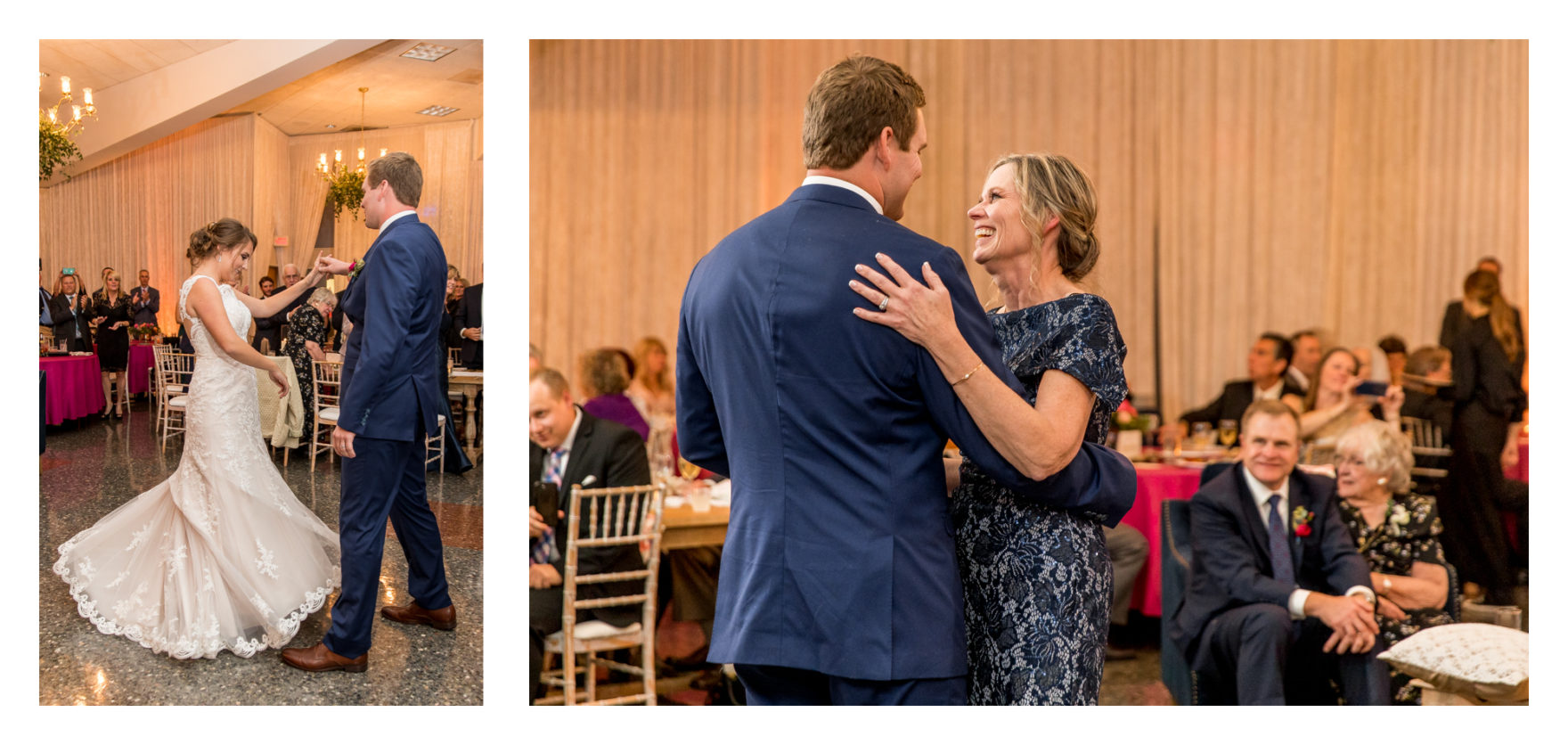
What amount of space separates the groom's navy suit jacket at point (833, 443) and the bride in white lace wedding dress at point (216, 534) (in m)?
1.43

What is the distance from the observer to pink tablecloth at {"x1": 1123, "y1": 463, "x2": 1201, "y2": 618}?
4246 millimetres

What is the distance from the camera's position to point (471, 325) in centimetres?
255

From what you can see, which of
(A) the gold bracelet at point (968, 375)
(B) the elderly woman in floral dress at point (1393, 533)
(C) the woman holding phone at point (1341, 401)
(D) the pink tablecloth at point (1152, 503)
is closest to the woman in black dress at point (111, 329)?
(A) the gold bracelet at point (968, 375)

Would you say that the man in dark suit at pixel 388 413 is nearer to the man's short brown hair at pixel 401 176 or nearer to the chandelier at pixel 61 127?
the man's short brown hair at pixel 401 176

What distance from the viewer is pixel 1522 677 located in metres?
2.74

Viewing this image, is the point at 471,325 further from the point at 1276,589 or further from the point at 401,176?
the point at 1276,589

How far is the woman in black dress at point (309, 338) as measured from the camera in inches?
98.3

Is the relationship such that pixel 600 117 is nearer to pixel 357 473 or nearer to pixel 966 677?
pixel 357 473

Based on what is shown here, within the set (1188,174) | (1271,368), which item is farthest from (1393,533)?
(1188,174)

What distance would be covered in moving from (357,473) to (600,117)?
4628mm

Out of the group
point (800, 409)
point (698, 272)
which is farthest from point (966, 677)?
point (698, 272)

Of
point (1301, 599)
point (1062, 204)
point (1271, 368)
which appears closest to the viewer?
point (1062, 204)

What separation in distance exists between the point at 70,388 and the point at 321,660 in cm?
90

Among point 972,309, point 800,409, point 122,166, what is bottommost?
point 800,409
